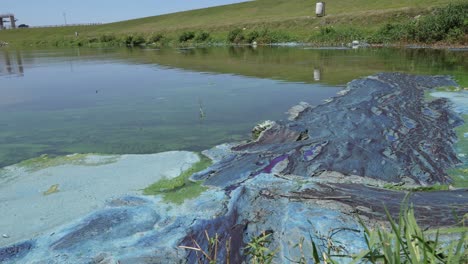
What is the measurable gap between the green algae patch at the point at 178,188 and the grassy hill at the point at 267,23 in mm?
25439

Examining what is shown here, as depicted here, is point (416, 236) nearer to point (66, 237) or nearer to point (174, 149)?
point (66, 237)

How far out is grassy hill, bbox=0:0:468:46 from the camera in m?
30.1

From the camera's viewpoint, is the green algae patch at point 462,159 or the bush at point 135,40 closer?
the green algae patch at point 462,159

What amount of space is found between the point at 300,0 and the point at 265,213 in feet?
164

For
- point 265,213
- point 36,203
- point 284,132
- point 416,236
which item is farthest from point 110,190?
point 416,236

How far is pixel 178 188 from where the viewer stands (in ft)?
15.8

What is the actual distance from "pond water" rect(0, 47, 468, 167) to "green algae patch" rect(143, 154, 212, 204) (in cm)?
142

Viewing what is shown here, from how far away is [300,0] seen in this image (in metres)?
50.0

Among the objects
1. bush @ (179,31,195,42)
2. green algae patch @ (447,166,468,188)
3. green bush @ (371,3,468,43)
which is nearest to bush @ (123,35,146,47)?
bush @ (179,31,195,42)

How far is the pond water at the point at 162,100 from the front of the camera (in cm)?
701

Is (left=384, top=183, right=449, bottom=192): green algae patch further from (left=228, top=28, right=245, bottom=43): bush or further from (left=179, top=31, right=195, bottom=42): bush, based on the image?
(left=179, top=31, right=195, bottom=42): bush

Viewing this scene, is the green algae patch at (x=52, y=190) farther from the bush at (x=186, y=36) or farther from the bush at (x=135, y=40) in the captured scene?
the bush at (x=135, y=40)

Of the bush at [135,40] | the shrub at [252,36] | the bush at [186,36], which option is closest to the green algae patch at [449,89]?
the shrub at [252,36]

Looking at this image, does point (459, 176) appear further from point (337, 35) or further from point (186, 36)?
point (186, 36)
